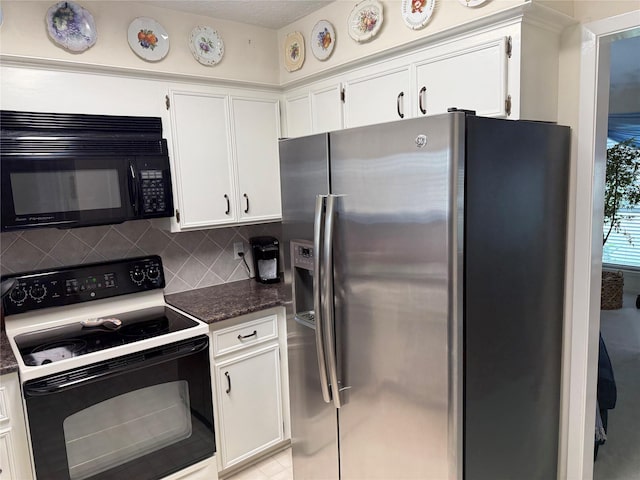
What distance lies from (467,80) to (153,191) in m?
1.55

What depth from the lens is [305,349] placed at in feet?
6.72

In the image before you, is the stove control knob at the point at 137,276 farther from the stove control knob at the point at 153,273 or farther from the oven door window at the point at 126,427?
the oven door window at the point at 126,427

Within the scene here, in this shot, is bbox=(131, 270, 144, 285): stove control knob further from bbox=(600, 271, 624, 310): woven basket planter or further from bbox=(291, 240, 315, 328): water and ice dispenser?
bbox=(600, 271, 624, 310): woven basket planter

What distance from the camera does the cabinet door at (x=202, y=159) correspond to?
7.80 feet

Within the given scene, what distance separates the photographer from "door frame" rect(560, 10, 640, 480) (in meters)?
1.74

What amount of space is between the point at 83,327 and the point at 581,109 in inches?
95.1

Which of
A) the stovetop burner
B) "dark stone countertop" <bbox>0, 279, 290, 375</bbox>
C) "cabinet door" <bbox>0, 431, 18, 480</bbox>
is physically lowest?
"cabinet door" <bbox>0, 431, 18, 480</bbox>

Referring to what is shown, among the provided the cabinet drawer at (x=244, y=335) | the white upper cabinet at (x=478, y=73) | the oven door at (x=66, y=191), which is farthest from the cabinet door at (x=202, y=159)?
the white upper cabinet at (x=478, y=73)

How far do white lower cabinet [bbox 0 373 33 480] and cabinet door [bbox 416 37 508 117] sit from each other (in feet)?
6.57

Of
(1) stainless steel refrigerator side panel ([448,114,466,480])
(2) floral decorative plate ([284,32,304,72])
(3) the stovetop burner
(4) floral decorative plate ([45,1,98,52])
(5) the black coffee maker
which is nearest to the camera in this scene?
(1) stainless steel refrigerator side panel ([448,114,466,480])

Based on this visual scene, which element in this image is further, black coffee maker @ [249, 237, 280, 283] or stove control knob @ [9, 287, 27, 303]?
black coffee maker @ [249, 237, 280, 283]

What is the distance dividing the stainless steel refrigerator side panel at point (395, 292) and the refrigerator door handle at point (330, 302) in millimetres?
30

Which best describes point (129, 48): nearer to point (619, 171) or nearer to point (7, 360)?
point (7, 360)

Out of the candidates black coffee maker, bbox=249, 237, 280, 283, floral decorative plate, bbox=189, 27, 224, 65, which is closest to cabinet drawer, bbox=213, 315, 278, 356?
black coffee maker, bbox=249, 237, 280, 283
